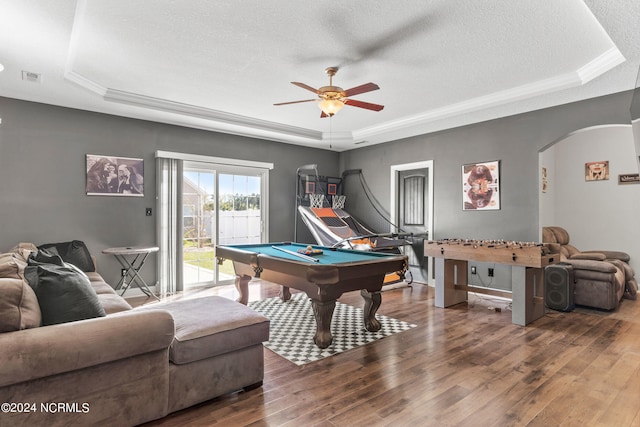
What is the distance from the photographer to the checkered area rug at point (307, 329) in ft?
9.52

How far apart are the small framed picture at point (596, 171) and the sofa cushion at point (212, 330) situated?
6613 mm

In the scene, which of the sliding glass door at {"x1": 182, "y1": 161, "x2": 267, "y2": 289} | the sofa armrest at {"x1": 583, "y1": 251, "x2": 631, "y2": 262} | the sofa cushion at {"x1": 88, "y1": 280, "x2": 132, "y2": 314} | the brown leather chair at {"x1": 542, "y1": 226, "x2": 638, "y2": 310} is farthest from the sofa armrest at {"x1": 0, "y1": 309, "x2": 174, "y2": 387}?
the sofa armrest at {"x1": 583, "y1": 251, "x2": 631, "y2": 262}

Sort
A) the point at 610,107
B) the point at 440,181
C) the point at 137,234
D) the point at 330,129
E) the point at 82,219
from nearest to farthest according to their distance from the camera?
the point at 610,107 < the point at 82,219 < the point at 137,234 < the point at 440,181 < the point at 330,129

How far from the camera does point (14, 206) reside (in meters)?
4.12

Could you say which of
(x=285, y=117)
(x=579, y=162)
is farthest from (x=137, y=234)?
(x=579, y=162)

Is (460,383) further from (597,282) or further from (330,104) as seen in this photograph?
(597,282)

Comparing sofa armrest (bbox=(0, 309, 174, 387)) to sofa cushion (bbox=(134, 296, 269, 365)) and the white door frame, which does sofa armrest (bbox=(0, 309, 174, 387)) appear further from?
the white door frame

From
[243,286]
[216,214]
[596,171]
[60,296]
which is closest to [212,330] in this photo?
[60,296]

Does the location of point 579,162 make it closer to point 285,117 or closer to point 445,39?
point 445,39

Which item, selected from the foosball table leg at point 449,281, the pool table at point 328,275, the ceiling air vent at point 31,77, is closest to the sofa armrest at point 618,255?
the foosball table leg at point 449,281

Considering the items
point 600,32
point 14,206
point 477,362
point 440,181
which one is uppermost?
point 600,32

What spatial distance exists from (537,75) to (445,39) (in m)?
1.53

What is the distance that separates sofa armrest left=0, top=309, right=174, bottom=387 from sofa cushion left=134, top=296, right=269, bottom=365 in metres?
0.13

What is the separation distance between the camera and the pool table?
277 cm
